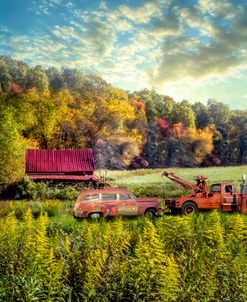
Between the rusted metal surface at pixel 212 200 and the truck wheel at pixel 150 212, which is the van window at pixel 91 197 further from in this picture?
the rusted metal surface at pixel 212 200

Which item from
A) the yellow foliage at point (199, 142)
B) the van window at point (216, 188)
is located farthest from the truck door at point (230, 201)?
the yellow foliage at point (199, 142)

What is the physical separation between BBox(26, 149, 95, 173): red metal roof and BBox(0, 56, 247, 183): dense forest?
463cm

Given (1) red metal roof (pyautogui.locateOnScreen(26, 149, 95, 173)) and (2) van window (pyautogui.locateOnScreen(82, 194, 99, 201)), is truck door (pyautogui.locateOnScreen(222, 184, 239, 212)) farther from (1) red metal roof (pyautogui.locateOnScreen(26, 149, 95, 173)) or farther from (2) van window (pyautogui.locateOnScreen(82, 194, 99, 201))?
(1) red metal roof (pyautogui.locateOnScreen(26, 149, 95, 173))

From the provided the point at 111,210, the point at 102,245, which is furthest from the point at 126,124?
the point at 102,245

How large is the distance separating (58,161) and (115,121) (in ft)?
75.9

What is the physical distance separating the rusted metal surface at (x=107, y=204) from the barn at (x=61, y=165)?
17.4 metres

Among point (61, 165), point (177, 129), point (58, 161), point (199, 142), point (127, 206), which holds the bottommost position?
point (127, 206)

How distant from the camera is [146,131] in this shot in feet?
238

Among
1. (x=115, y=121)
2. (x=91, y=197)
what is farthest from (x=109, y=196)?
(x=115, y=121)

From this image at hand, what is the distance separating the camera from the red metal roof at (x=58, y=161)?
131 ft

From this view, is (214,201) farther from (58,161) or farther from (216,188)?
(58,161)

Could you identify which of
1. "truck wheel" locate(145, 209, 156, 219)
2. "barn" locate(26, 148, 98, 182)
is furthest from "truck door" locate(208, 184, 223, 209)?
"barn" locate(26, 148, 98, 182)

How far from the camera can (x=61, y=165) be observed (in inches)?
1587

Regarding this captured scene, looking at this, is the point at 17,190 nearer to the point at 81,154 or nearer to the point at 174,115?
the point at 81,154
